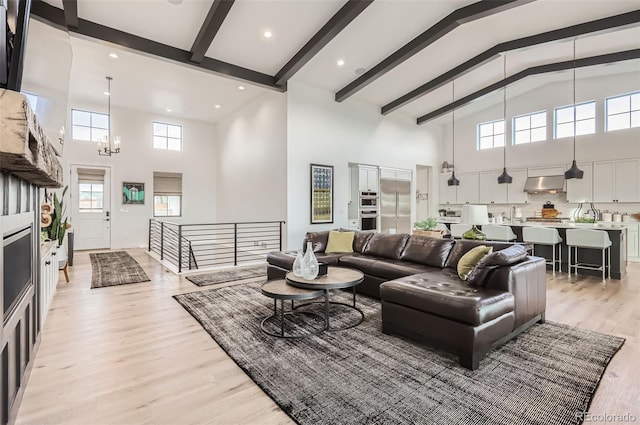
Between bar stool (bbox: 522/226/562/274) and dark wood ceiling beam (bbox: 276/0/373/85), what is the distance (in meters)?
4.90

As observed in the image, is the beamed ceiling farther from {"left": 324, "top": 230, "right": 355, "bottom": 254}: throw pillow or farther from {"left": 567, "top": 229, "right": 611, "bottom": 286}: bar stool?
{"left": 567, "top": 229, "right": 611, "bottom": 286}: bar stool

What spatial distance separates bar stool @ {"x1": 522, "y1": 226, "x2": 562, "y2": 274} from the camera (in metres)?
5.62

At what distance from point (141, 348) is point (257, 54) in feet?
17.3

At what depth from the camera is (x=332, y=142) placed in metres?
7.49

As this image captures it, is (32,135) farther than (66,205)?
No

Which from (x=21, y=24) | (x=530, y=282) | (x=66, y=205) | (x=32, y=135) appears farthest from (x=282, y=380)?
(x=66, y=205)

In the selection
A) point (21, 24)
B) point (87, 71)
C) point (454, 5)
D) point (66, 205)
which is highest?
point (454, 5)

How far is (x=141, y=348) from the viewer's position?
8.96ft

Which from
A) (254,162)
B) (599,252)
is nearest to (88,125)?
(254,162)

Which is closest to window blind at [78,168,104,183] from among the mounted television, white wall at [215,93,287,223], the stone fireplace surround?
white wall at [215,93,287,223]

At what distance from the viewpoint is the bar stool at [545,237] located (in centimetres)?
562

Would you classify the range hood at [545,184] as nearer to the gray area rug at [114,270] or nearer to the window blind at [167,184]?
the gray area rug at [114,270]

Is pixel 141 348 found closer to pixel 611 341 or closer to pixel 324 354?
pixel 324 354

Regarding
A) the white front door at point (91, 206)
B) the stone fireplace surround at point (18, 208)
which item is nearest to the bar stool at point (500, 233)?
the stone fireplace surround at point (18, 208)
